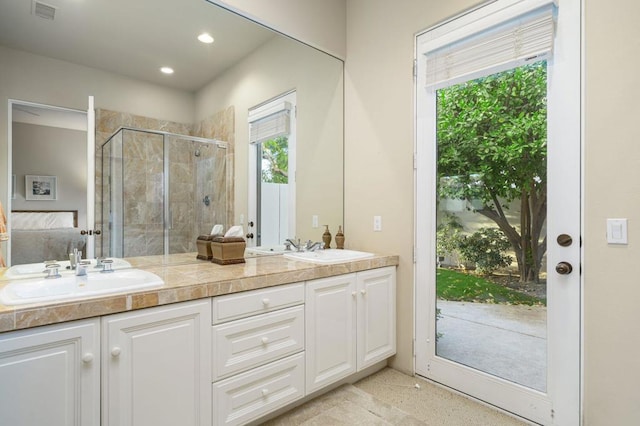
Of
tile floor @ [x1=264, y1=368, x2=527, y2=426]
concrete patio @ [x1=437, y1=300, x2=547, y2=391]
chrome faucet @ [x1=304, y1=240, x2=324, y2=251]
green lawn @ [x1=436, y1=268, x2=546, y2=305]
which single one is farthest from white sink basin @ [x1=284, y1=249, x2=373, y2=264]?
tile floor @ [x1=264, y1=368, x2=527, y2=426]

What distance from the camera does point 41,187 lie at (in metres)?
1.62

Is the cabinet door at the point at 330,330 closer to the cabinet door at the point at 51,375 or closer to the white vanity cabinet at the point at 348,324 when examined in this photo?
the white vanity cabinet at the point at 348,324

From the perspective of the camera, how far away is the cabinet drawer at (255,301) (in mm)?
1583

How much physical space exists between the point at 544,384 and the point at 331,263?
4.43 feet

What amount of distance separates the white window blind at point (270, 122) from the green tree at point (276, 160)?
0.05m

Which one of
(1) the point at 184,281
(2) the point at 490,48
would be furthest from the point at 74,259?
(2) the point at 490,48

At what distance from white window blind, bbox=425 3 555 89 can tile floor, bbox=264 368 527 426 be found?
204 centimetres

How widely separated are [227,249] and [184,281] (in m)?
0.49

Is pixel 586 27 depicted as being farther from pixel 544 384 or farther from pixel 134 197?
pixel 134 197

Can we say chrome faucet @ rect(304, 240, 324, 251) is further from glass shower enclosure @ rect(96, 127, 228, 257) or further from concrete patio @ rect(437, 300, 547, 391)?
concrete patio @ rect(437, 300, 547, 391)

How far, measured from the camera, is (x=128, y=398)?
131cm

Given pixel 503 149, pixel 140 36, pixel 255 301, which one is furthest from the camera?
pixel 503 149

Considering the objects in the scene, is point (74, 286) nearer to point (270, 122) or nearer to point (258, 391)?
point (258, 391)

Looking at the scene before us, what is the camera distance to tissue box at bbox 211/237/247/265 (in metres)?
2.02
